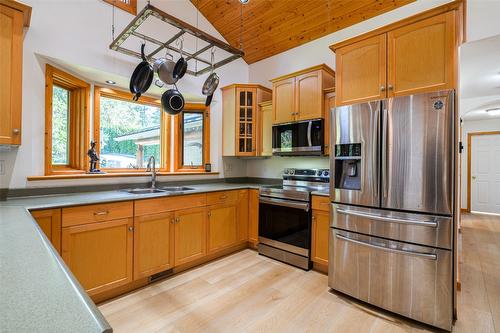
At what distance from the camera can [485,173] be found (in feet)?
19.4

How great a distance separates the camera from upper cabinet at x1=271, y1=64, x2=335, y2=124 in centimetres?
285

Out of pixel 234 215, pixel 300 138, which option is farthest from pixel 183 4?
pixel 234 215

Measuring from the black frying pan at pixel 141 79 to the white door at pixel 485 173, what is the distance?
292 inches

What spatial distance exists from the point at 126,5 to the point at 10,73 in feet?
4.82

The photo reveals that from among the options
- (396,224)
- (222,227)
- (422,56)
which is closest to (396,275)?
(396,224)

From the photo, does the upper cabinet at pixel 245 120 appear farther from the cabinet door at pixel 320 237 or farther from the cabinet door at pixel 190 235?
the cabinet door at pixel 320 237

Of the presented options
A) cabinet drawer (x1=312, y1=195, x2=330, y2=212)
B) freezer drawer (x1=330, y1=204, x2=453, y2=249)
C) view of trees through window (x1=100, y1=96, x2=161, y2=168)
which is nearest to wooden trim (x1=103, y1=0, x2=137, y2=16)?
view of trees through window (x1=100, y1=96, x2=161, y2=168)

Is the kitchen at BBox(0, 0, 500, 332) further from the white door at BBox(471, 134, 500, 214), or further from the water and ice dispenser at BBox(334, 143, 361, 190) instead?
the white door at BBox(471, 134, 500, 214)

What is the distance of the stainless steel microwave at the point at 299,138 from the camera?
2855mm

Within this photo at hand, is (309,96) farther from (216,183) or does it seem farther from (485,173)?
(485,173)

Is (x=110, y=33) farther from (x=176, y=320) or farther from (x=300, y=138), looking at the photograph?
(x=176, y=320)

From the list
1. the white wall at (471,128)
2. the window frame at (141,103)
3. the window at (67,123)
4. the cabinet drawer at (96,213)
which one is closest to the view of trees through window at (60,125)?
the window at (67,123)

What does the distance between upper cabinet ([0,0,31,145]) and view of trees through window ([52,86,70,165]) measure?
0.76m

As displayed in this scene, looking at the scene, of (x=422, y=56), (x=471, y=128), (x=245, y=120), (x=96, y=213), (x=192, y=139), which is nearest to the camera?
(x=422, y=56)
